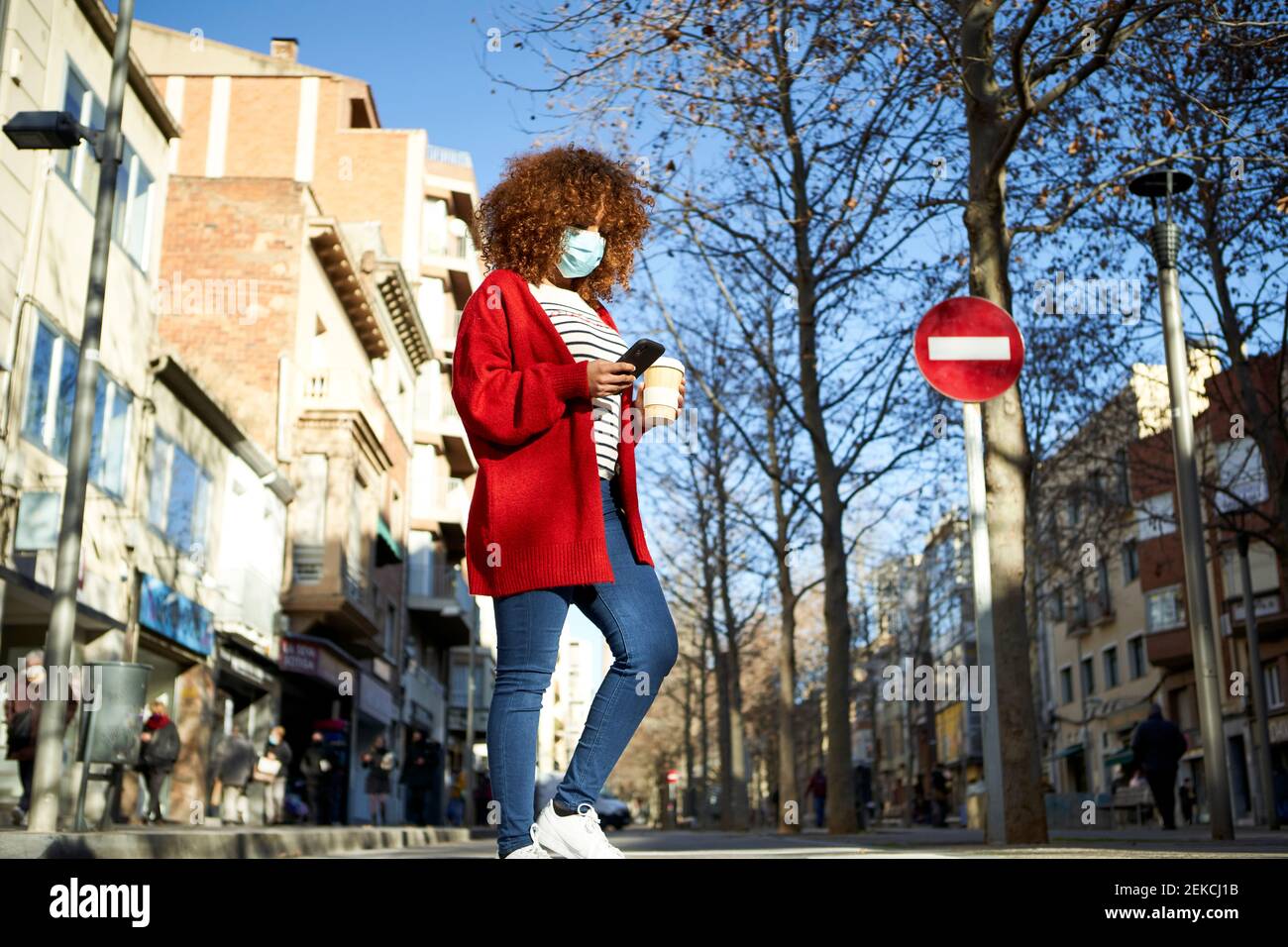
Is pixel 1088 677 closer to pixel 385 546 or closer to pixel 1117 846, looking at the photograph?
pixel 385 546

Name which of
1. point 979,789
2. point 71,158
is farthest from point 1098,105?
point 71,158

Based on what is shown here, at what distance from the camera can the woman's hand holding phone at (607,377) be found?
366 cm

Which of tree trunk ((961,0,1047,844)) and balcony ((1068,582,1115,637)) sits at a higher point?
balcony ((1068,582,1115,637))

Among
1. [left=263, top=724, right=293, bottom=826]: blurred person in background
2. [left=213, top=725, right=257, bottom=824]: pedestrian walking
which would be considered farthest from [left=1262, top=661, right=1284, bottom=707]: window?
[left=213, top=725, right=257, bottom=824]: pedestrian walking

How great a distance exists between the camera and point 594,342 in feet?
13.1

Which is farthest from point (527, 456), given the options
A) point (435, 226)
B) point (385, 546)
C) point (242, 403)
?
point (435, 226)

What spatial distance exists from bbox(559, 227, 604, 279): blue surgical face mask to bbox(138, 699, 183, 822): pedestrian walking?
16490mm

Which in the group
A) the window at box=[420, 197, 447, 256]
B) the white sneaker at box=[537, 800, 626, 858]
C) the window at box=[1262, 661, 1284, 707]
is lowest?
the white sneaker at box=[537, 800, 626, 858]

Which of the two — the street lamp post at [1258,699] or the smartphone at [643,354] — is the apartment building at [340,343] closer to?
the street lamp post at [1258,699]

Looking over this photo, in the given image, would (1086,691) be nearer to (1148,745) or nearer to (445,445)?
(445,445)

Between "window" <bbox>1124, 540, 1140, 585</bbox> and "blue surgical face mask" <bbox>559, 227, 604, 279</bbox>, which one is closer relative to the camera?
"blue surgical face mask" <bbox>559, 227, 604, 279</bbox>

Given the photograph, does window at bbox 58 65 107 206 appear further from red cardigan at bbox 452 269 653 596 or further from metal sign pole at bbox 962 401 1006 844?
red cardigan at bbox 452 269 653 596

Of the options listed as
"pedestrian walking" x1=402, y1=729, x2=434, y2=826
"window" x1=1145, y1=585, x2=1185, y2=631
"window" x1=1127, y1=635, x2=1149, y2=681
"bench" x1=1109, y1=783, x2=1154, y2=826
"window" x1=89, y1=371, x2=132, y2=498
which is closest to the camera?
"window" x1=89, y1=371, x2=132, y2=498

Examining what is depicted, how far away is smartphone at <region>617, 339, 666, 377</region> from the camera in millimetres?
3707
